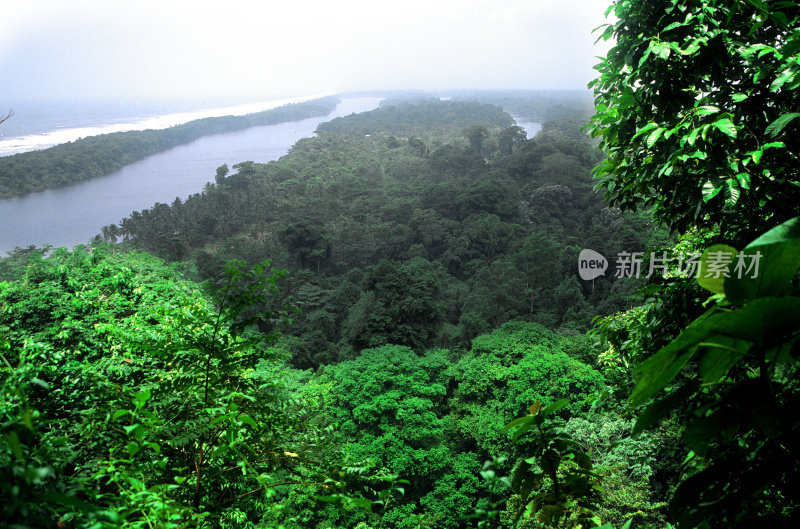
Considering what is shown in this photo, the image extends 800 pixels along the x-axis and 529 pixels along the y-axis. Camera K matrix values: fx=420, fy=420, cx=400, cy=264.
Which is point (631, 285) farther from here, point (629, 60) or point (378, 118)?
point (378, 118)

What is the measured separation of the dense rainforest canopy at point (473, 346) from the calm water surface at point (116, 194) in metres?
1.90

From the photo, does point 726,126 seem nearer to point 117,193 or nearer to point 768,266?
point 768,266

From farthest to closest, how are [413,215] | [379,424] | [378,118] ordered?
1. [378,118]
2. [413,215]
3. [379,424]

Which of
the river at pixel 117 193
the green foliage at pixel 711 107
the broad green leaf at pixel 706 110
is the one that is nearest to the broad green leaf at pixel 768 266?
the green foliage at pixel 711 107

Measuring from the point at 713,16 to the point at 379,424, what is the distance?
720cm

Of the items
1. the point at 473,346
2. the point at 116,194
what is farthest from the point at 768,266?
the point at 116,194

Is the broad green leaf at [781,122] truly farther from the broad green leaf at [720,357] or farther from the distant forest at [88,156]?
the distant forest at [88,156]

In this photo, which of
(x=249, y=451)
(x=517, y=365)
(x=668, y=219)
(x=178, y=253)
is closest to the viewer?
(x=249, y=451)

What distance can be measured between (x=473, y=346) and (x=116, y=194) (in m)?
19.3

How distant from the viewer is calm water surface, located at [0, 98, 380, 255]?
48.0 feet

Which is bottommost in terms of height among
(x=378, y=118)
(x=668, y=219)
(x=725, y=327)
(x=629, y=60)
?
(x=668, y=219)

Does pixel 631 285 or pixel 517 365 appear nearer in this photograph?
pixel 517 365

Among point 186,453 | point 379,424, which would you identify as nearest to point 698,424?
point 186,453

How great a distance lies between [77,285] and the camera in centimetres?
523
